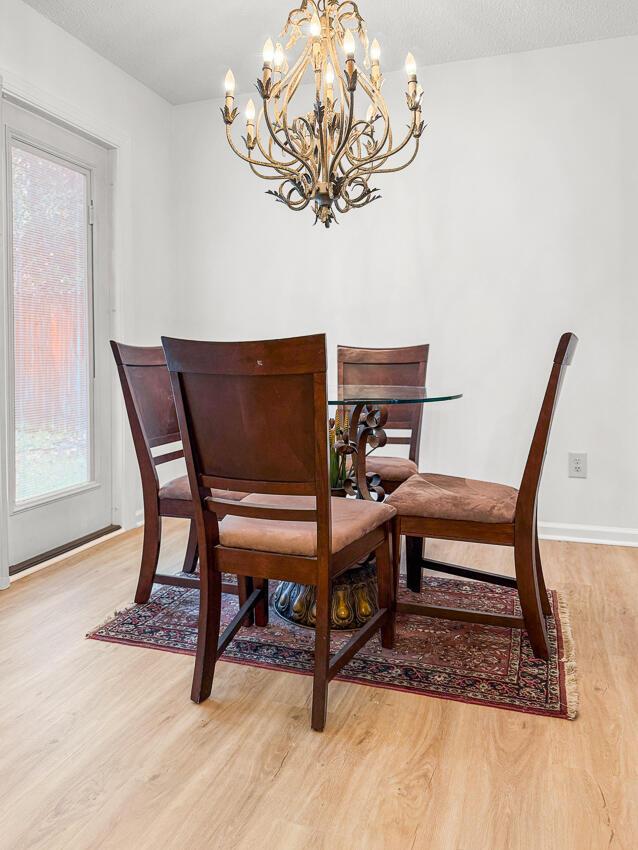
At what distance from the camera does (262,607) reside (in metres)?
2.13

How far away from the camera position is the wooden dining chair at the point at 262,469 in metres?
1.48

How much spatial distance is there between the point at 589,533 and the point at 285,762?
7.83 ft

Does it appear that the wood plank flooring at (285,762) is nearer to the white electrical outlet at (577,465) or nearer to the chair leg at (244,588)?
the chair leg at (244,588)

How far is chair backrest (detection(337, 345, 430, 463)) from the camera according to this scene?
9.97ft

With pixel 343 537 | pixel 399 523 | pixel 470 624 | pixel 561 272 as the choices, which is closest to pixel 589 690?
pixel 470 624

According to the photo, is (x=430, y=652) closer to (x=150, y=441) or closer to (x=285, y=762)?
(x=285, y=762)

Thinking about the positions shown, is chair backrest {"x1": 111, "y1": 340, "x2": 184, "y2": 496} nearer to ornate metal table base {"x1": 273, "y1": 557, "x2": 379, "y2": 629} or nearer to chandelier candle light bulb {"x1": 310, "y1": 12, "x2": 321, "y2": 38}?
ornate metal table base {"x1": 273, "y1": 557, "x2": 379, "y2": 629}

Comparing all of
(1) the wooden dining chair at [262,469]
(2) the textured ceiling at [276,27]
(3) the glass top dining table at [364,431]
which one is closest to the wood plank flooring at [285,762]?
(1) the wooden dining chair at [262,469]

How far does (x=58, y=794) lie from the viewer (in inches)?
53.6

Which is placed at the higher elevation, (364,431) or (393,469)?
(364,431)

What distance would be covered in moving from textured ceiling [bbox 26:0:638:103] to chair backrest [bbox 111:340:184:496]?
1665 mm

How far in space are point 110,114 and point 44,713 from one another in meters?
2.94

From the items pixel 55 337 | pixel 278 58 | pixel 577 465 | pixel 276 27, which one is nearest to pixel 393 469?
pixel 577 465

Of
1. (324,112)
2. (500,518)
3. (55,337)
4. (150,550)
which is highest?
(324,112)
